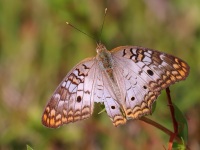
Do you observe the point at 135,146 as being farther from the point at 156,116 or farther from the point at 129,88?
the point at 129,88

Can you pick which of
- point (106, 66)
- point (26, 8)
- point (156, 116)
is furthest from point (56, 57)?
point (106, 66)

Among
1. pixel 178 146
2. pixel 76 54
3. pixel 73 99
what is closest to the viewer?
pixel 178 146

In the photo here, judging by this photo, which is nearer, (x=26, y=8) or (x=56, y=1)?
(x=56, y=1)

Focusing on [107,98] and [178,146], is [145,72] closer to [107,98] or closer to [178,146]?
[107,98]

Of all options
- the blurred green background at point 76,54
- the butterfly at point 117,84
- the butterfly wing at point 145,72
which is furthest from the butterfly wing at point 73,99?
the blurred green background at point 76,54

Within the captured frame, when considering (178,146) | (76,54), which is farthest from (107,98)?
(76,54)

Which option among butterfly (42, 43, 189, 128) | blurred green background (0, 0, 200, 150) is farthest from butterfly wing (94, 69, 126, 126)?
blurred green background (0, 0, 200, 150)

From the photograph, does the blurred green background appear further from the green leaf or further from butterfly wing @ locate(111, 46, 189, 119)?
the green leaf

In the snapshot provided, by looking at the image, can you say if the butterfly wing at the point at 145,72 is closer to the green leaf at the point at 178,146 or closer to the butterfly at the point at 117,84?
the butterfly at the point at 117,84
